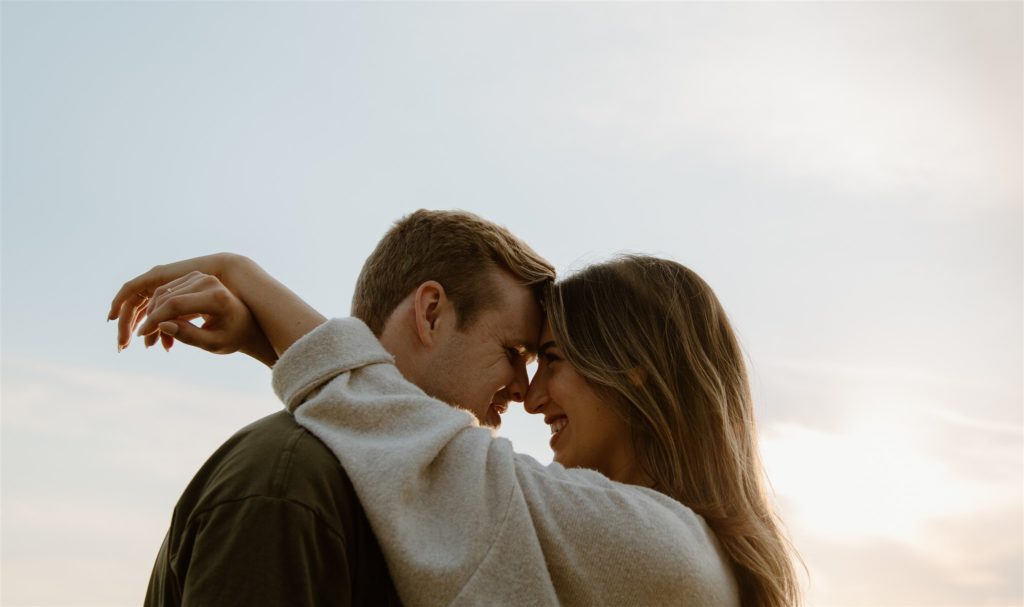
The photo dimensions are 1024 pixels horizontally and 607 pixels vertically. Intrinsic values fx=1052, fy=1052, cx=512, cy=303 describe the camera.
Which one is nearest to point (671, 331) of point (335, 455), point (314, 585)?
point (335, 455)

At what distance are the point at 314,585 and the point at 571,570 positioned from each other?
74cm

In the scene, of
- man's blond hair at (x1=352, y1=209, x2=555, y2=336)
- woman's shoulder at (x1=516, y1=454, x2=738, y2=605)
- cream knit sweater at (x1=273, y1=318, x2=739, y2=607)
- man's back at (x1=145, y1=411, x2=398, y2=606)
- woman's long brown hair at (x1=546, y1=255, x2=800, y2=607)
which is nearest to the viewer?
man's back at (x1=145, y1=411, x2=398, y2=606)

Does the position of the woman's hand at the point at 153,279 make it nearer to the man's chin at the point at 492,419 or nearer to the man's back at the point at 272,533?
the man's back at the point at 272,533

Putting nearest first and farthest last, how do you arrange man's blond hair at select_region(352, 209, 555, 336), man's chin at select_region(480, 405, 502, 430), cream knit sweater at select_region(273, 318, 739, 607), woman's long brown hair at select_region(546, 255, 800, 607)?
cream knit sweater at select_region(273, 318, 739, 607) → woman's long brown hair at select_region(546, 255, 800, 607) → man's blond hair at select_region(352, 209, 555, 336) → man's chin at select_region(480, 405, 502, 430)

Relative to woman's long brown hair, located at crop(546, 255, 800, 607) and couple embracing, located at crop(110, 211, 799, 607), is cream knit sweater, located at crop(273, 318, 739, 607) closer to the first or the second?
couple embracing, located at crop(110, 211, 799, 607)

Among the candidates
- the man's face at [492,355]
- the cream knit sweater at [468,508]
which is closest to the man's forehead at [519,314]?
the man's face at [492,355]

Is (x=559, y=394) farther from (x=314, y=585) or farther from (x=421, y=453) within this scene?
(x=314, y=585)

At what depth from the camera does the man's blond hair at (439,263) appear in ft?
13.1

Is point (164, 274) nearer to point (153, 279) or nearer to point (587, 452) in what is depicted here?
point (153, 279)

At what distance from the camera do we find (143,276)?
3.60m

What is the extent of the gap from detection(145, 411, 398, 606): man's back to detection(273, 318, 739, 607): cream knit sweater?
0.08 meters

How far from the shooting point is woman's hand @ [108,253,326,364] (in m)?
3.39

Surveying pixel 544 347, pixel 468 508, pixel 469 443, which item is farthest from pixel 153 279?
pixel 544 347

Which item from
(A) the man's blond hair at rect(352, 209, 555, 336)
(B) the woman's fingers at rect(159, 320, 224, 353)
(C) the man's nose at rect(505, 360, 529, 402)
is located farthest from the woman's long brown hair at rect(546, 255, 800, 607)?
(B) the woman's fingers at rect(159, 320, 224, 353)
